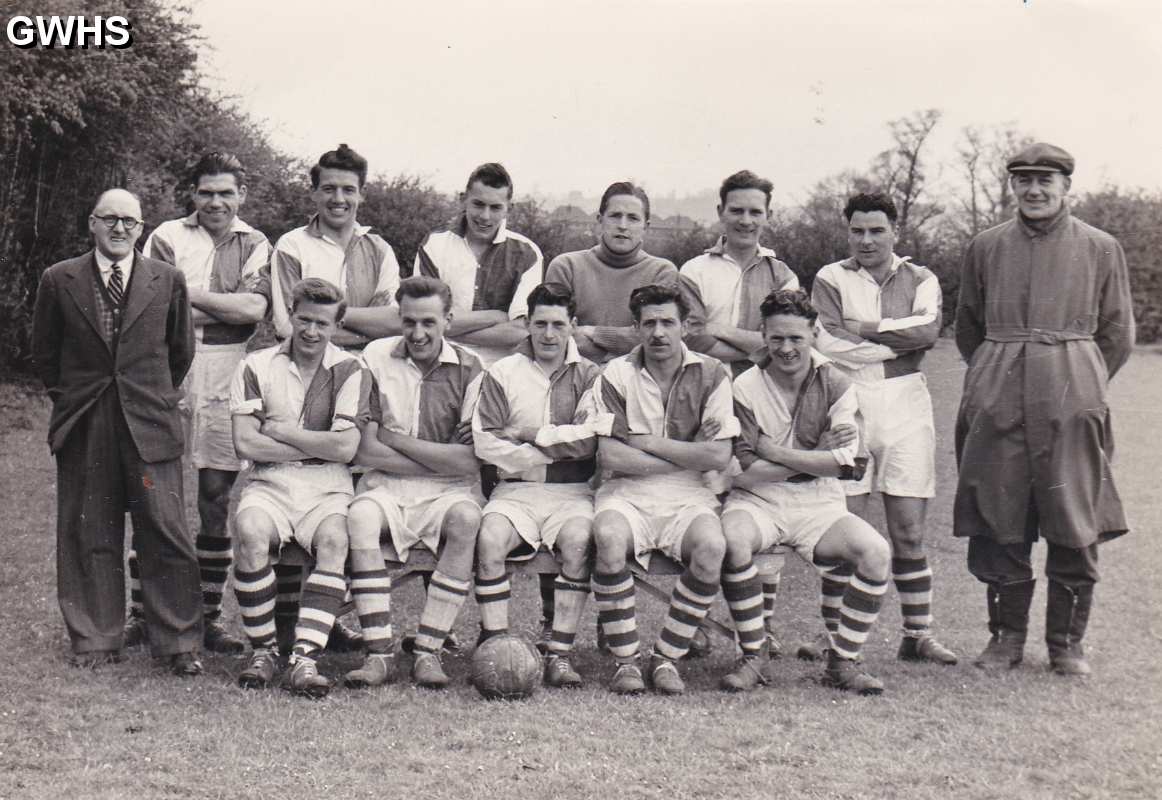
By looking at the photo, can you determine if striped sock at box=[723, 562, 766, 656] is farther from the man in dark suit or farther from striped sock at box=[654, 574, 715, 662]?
→ the man in dark suit

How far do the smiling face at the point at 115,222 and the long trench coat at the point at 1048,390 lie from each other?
4026mm

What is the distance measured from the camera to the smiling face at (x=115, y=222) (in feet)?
16.7

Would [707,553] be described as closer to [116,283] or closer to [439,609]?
[439,609]

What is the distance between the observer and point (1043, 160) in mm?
5488

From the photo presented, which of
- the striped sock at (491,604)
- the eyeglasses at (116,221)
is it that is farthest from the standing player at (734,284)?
the eyeglasses at (116,221)

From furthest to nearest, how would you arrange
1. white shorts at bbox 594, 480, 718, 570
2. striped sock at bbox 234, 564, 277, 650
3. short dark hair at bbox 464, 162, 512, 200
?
short dark hair at bbox 464, 162, 512, 200 → white shorts at bbox 594, 480, 718, 570 → striped sock at bbox 234, 564, 277, 650

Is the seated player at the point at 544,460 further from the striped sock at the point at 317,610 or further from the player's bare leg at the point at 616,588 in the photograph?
the striped sock at the point at 317,610

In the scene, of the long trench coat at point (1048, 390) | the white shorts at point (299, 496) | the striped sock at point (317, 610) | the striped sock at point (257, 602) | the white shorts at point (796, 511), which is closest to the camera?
the striped sock at point (317, 610)

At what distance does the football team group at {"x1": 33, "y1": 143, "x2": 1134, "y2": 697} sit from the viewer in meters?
5.12

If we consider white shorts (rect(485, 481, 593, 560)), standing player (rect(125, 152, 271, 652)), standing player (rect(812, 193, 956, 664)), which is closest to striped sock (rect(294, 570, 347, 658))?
white shorts (rect(485, 481, 593, 560))

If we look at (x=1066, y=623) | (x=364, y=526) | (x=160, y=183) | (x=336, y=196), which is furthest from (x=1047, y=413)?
(x=160, y=183)

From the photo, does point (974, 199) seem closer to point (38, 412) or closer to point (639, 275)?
point (38, 412)

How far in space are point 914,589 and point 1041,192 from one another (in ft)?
6.58

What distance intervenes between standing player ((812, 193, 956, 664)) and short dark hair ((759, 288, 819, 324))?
59 centimetres
